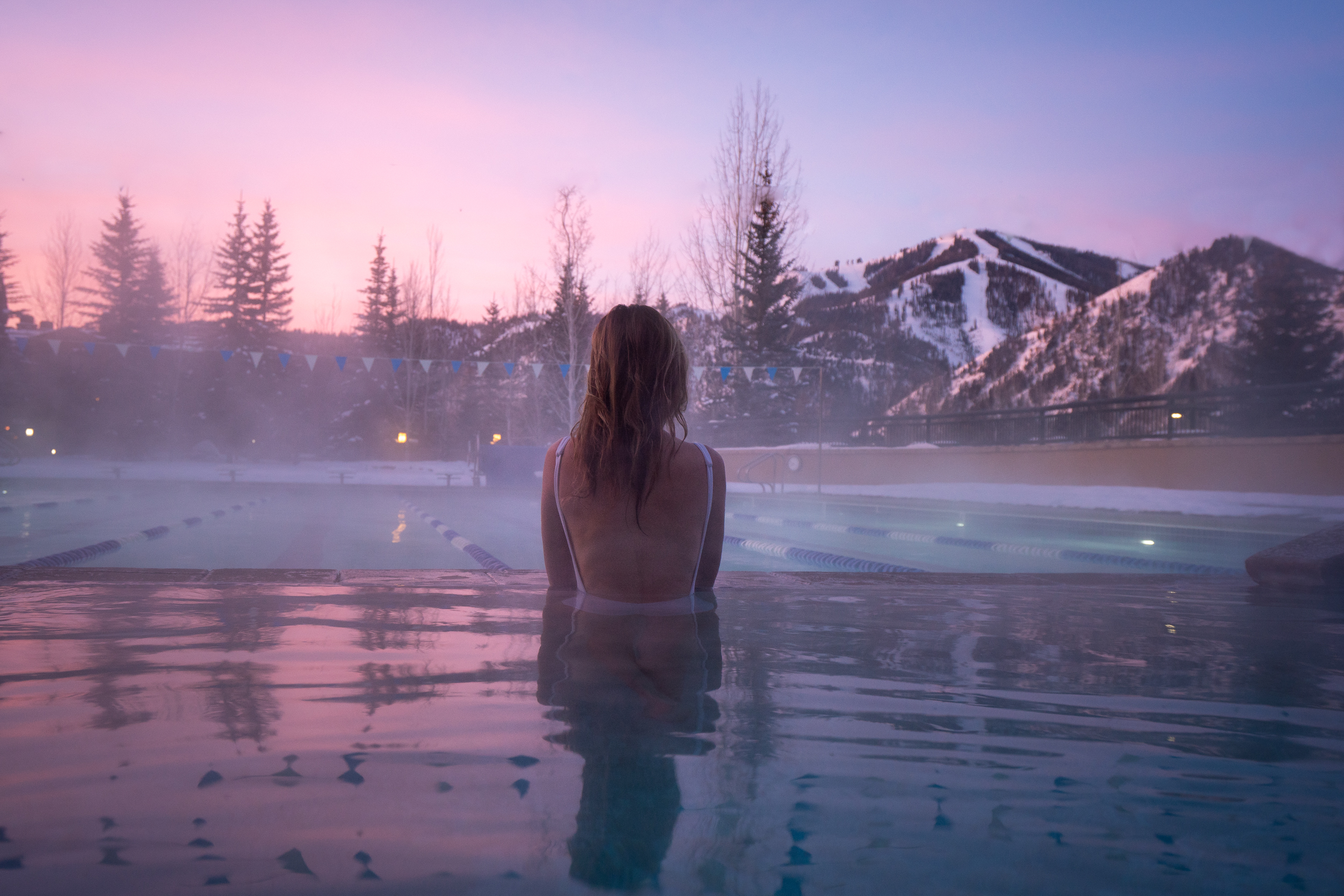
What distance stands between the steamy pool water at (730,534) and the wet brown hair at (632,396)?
5.13 metres

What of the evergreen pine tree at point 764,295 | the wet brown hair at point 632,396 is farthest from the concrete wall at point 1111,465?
the wet brown hair at point 632,396

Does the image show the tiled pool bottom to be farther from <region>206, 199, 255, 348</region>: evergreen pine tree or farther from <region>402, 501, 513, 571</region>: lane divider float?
<region>206, 199, 255, 348</region>: evergreen pine tree

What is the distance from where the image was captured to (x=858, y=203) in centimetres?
2675

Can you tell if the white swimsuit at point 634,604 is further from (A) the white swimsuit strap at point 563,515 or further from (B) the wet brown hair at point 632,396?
(B) the wet brown hair at point 632,396

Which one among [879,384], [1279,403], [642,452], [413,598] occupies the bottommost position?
[413,598]

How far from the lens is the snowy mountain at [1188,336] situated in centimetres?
1938

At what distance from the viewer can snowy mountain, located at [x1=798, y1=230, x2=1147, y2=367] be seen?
4070 inches

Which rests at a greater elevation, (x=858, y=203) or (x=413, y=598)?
(x=858, y=203)

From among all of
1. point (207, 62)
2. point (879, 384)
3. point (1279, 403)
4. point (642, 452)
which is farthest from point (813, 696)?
point (879, 384)

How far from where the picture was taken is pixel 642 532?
7.43 ft

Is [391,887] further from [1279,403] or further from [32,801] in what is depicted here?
[1279,403]

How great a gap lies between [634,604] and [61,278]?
142ft

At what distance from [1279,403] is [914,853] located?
15910mm

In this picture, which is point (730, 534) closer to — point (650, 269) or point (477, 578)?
point (477, 578)
